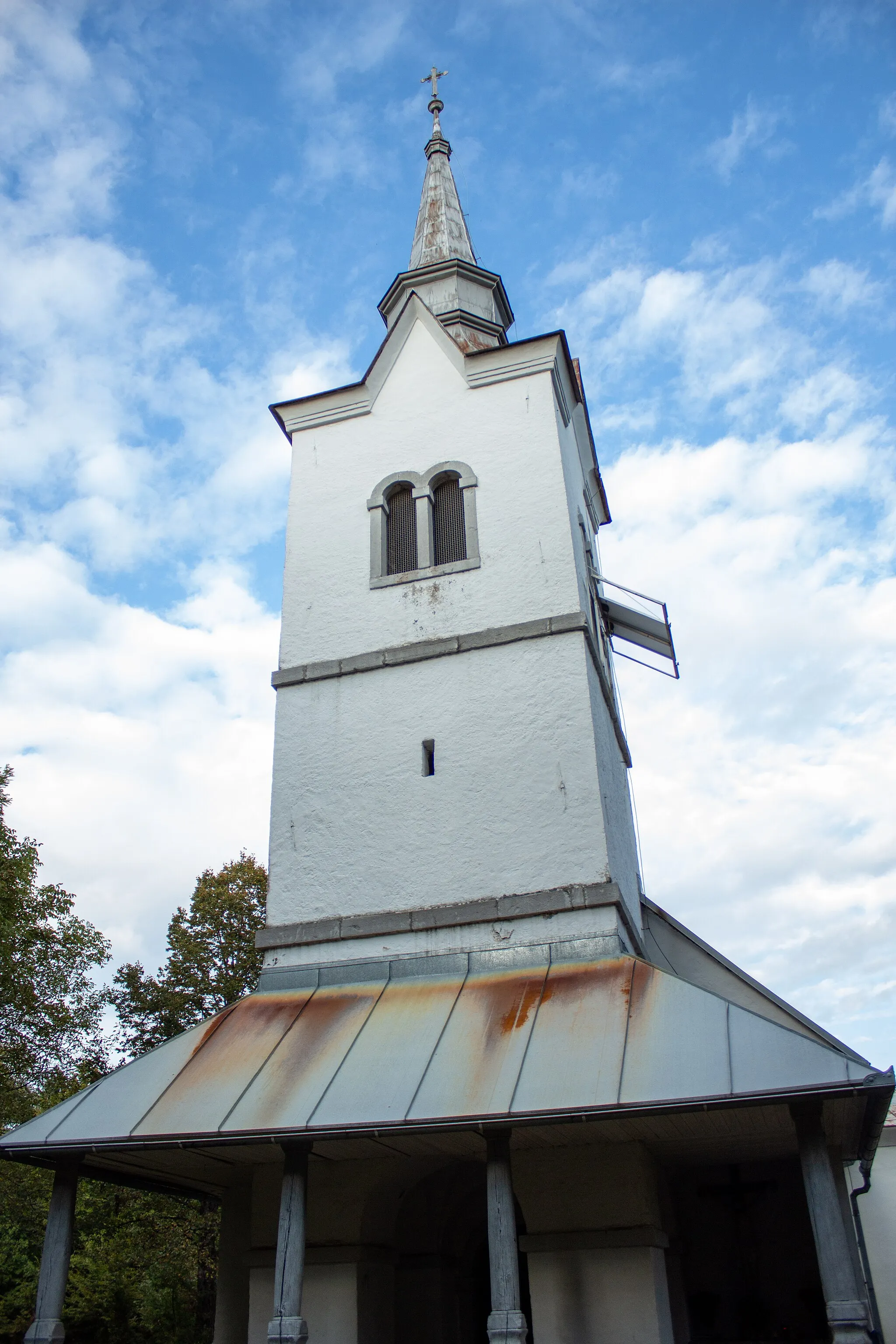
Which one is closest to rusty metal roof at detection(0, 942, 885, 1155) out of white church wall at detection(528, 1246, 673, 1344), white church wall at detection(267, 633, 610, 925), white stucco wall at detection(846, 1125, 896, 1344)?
white church wall at detection(267, 633, 610, 925)

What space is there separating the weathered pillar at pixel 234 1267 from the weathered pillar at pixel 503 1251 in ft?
11.4

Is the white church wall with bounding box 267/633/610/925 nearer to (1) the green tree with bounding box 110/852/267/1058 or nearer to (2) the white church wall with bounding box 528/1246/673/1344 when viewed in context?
(2) the white church wall with bounding box 528/1246/673/1344

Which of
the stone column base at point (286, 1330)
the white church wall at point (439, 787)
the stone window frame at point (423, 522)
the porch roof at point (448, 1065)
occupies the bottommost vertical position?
the stone column base at point (286, 1330)

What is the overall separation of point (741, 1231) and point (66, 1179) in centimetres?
744

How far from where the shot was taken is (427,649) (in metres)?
11.9

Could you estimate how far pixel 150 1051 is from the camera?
938cm

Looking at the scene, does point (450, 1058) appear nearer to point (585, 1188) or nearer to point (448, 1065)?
point (448, 1065)

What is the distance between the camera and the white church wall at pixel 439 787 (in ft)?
Answer: 34.1

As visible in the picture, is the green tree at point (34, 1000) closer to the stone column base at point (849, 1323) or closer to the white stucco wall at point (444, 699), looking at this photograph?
the white stucco wall at point (444, 699)

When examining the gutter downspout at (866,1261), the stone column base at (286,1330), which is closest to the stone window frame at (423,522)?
the stone column base at (286,1330)

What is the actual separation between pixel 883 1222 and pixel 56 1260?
10.9m

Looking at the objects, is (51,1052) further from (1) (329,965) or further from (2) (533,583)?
(2) (533,583)

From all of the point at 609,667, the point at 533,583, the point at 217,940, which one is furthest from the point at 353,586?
the point at 217,940

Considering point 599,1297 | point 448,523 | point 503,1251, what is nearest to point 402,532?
point 448,523
